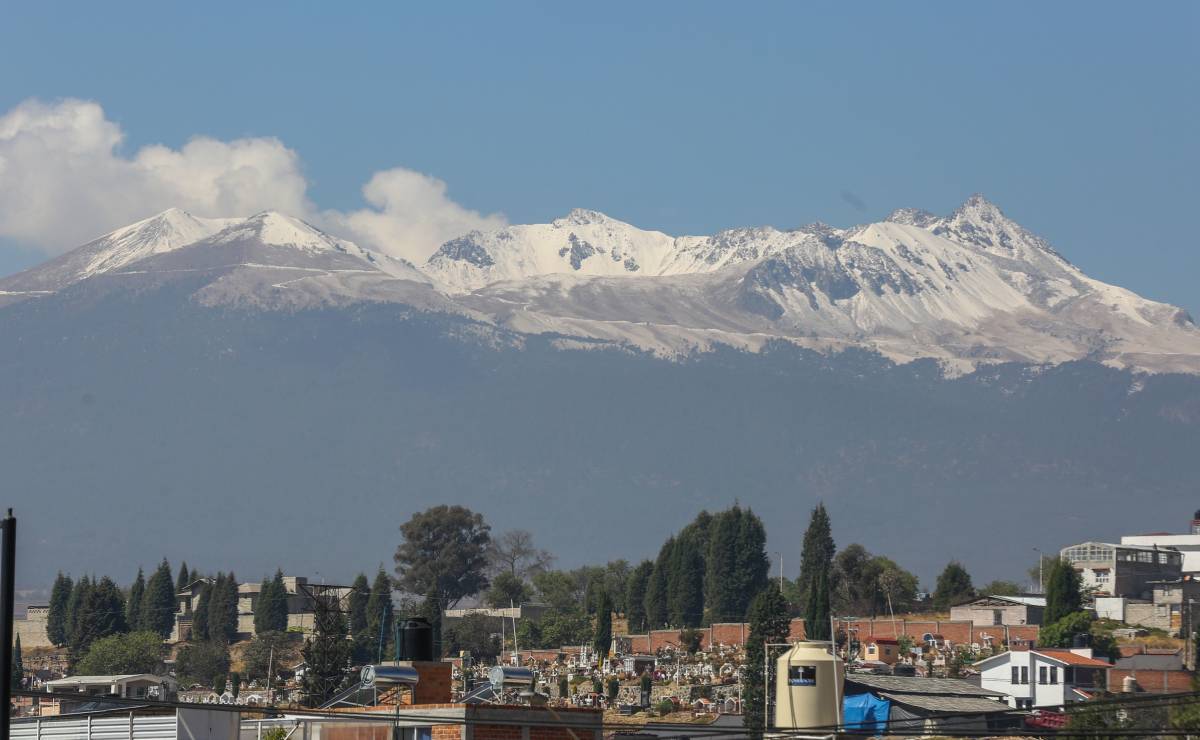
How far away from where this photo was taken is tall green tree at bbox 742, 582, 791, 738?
107m

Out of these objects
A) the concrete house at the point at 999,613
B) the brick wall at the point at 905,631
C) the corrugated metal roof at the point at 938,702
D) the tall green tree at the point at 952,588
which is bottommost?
the corrugated metal roof at the point at 938,702

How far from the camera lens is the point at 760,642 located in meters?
126

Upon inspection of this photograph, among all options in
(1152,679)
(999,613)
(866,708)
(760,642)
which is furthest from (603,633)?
(866,708)

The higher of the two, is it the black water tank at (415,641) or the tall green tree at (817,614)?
the tall green tree at (817,614)

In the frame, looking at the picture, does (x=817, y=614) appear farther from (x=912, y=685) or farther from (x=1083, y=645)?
(x=912, y=685)

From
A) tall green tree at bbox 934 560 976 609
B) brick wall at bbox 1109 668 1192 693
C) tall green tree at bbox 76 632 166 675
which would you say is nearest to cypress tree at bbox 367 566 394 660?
tall green tree at bbox 76 632 166 675

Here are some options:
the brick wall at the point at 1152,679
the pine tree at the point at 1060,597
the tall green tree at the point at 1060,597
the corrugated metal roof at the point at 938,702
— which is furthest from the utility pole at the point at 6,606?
the tall green tree at the point at 1060,597

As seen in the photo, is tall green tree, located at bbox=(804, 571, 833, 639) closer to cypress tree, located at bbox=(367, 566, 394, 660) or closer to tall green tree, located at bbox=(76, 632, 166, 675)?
cypress tree, located at bbox=(367, 566, 394, 660)

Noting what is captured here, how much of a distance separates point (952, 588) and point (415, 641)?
478 ft

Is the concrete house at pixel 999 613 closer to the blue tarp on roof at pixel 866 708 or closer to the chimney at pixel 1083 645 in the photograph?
the chimney at pixel 1083 645

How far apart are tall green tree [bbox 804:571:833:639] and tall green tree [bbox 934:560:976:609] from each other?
1281 inches

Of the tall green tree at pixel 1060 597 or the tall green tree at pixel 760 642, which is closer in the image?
the tall green tree at pixel 760 642

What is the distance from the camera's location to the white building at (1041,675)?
11275 cm

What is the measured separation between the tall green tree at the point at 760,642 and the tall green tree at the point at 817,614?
24.8 feet
